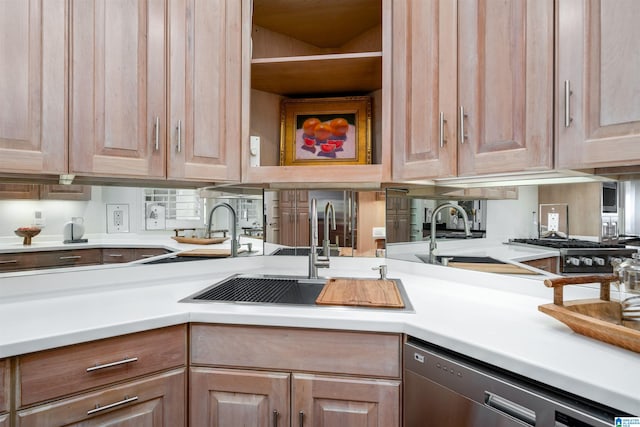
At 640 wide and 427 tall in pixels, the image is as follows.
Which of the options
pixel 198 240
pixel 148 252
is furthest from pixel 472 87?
pixel 148 252

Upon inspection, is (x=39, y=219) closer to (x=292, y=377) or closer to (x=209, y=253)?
(x=209, y=253)

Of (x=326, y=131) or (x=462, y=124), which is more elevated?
(x=326, y=131)

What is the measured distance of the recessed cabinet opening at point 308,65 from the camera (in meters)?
1.63

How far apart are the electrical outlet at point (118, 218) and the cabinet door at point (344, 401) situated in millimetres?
1059

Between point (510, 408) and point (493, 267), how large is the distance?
0.82m

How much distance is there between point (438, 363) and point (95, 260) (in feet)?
4.77

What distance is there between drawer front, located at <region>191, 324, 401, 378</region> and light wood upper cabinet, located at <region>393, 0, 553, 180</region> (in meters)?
0.70

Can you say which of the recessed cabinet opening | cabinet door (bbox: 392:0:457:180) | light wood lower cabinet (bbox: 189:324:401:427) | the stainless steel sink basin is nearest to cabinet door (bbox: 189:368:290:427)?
light wood lower cabinet (bbox: 189:324:401:427)

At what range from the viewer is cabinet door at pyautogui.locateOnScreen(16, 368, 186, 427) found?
0.99 meters

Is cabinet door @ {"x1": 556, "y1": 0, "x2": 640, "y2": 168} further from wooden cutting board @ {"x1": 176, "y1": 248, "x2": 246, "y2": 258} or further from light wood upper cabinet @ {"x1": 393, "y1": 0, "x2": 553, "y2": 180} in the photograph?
wooden cutting board @ {"x1": 176, "y1": 248, "x2": 246, "y2": 258}

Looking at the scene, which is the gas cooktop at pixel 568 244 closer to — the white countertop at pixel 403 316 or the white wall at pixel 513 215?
the white wall at pixel 513 215

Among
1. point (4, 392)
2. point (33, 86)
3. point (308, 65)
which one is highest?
point (308, 65)

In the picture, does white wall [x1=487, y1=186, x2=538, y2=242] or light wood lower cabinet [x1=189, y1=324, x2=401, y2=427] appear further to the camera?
white wall [x1=487, y1=186, x2=538, y2=242]

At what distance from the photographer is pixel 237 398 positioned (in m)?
1.19
